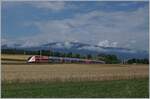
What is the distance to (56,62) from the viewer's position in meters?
52.2

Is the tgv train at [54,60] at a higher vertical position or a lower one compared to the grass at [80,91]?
higher

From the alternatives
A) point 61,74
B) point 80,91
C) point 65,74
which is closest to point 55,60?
point 65,74

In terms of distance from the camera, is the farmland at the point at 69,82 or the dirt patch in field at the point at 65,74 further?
the dirt patch in field at the point at 65,74

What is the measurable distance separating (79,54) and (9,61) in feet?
37.6

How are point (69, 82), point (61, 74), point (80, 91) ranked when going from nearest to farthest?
point (80, 91) < point (69, 82) < point (61, 74)

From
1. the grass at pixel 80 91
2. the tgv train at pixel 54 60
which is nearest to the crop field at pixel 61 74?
the tgv train at pixel 54 60

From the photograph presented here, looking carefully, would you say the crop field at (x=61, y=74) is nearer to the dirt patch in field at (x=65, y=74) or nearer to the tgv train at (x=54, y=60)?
the dirt patch in field at (x=65, y=74)

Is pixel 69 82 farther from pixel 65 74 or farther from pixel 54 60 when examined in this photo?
pixel 54 60

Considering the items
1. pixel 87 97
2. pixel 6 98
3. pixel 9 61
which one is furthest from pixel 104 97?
pixel 9 61

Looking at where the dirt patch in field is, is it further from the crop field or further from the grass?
the grass

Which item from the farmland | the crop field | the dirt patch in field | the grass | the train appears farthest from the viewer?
the train

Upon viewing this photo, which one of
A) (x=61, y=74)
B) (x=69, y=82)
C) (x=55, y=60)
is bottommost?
(x=69, y=82)

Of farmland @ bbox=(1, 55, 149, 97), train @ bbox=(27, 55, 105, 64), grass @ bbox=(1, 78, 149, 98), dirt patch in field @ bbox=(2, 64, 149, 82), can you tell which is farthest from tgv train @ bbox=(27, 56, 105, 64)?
grass @ bbox=(1, 78, 149, 98)

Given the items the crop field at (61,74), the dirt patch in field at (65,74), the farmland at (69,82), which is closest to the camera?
the farmland at (69,82)
